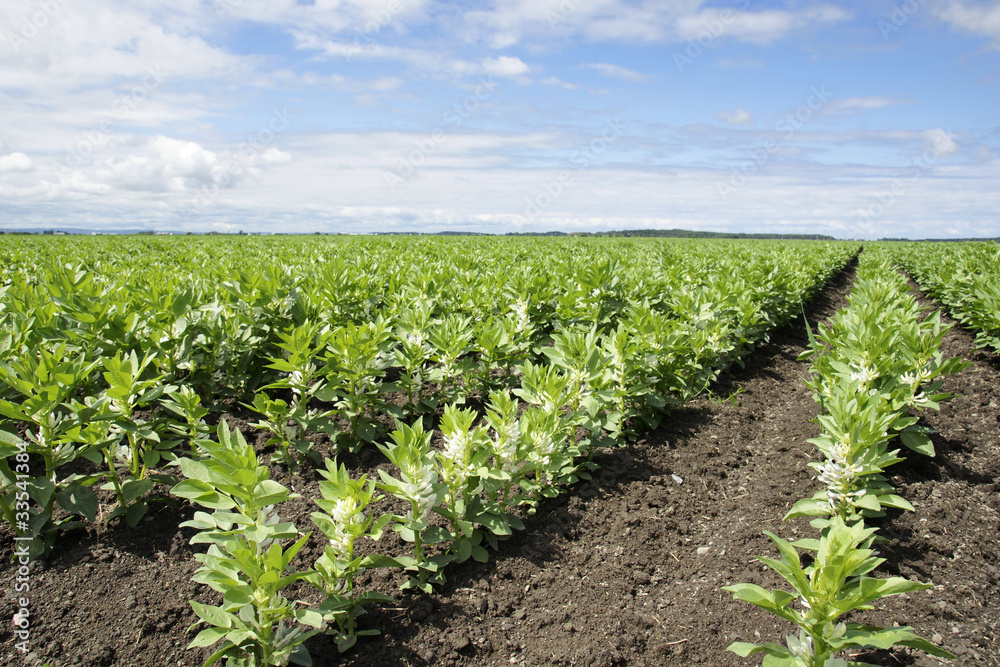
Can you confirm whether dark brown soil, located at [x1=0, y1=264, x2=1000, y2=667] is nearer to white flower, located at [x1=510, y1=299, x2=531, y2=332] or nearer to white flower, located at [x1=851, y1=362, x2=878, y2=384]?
white flower, located at [x1=851, y1=362, x2=878, y2=384]

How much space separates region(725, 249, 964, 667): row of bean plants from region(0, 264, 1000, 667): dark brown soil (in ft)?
0.83

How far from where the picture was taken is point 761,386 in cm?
656

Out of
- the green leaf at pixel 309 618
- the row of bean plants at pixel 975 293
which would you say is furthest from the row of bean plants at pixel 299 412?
the row of bean plants at pixel 975 293

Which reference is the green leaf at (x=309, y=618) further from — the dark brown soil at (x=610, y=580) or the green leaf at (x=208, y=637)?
the dark brown soil at (x=610, y=580)

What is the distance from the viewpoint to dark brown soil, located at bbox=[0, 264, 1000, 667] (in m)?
2.40

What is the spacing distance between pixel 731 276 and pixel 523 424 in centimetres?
743

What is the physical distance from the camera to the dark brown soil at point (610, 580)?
2396mm

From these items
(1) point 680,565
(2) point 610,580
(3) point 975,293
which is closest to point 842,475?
(1) point 680,565

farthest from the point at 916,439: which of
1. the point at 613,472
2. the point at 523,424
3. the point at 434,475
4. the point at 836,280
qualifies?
the point at 836,280

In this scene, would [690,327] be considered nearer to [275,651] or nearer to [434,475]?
[434,475]

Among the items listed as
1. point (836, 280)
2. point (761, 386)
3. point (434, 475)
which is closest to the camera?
point (434, 475)

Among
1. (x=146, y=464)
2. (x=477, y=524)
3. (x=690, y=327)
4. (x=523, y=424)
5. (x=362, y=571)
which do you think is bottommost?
(x=362, y=571)

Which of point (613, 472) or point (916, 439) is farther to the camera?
point (613, 472)

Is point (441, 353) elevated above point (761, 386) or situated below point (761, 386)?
above
